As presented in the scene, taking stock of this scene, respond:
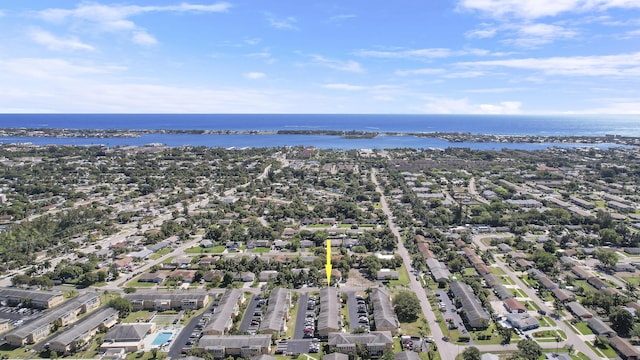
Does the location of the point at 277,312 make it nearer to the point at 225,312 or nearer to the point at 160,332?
the point at 225,312

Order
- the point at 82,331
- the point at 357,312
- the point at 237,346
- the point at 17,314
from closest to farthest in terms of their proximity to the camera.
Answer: the point at 237,346 < the point at 82,331 < the point at 357,312 < the point at 17,314

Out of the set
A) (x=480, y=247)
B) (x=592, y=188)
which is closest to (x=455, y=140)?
(x=592, y=188)

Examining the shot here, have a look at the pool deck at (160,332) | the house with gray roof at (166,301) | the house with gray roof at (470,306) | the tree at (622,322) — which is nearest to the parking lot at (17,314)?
the house with gray roof at (166,301)

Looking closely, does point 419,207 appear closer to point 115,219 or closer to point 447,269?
point 447,269

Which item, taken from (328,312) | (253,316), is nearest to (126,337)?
(253,316)

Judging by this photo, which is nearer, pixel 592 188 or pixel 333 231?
pixel 333 231

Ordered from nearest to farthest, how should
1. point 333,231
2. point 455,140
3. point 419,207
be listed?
point 333,231 → point 419,207 → point 455,140

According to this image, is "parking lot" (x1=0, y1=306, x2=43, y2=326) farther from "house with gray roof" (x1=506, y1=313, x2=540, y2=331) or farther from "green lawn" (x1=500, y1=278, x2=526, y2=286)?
"green lawn" (x1=500, y1=278, x2=526, y2=286)
